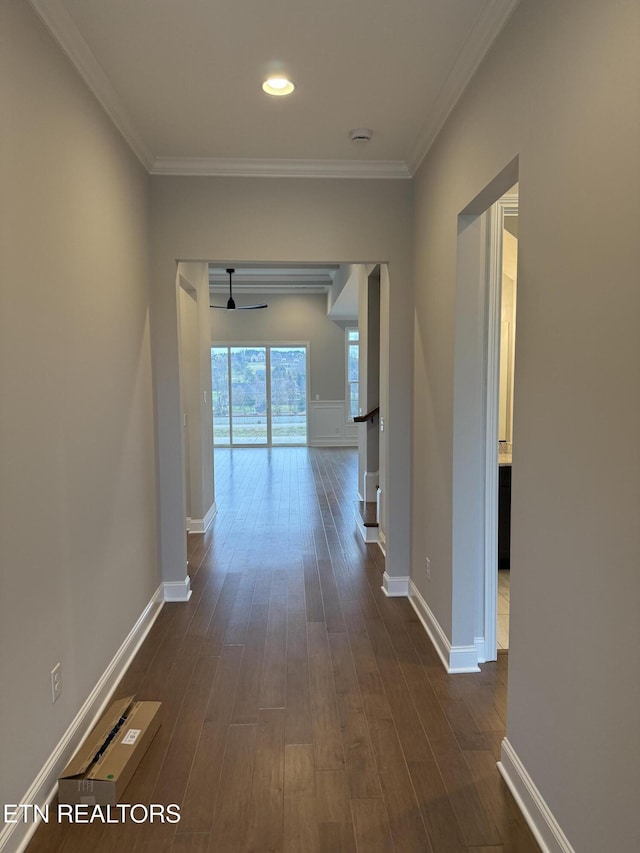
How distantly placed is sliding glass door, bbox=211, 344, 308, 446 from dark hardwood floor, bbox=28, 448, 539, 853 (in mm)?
7511

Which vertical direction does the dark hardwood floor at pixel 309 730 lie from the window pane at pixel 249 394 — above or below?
below

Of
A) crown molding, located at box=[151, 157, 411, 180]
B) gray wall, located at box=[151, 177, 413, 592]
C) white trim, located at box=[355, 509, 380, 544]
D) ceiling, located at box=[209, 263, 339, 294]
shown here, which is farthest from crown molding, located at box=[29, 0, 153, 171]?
ceiling, located at box=[209, 263, 339, 294]

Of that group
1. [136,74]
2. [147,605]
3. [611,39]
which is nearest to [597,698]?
[611,39]

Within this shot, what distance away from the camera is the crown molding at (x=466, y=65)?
193 centimetres

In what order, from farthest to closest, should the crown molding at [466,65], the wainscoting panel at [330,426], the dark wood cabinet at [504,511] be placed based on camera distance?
1. the wainscoting panel at [330,426]
2. the dark wood cabinet at [504,511]
3. the crown molding at [466,65]

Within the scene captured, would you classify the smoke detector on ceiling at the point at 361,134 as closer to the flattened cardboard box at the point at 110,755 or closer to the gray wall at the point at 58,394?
the gray wall at the point at 58,394

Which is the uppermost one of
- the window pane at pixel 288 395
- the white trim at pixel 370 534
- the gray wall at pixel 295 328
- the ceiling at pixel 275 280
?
the ceiling at pixel 275 280

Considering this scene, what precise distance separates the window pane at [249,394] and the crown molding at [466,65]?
855cm

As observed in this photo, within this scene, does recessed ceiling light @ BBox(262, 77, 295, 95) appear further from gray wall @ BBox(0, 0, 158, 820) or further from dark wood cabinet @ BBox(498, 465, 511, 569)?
dark wood cabinet @ BBox(498, 465, 511, 569)

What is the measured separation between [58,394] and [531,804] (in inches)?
83.3

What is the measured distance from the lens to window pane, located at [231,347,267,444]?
11469 mm

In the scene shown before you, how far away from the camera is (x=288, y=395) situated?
1159 centimetres

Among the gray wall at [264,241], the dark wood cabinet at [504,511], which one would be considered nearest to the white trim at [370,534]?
the dark wood cabinet at [504,511]

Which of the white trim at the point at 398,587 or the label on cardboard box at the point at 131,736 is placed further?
the white trim at the point at 398,587
